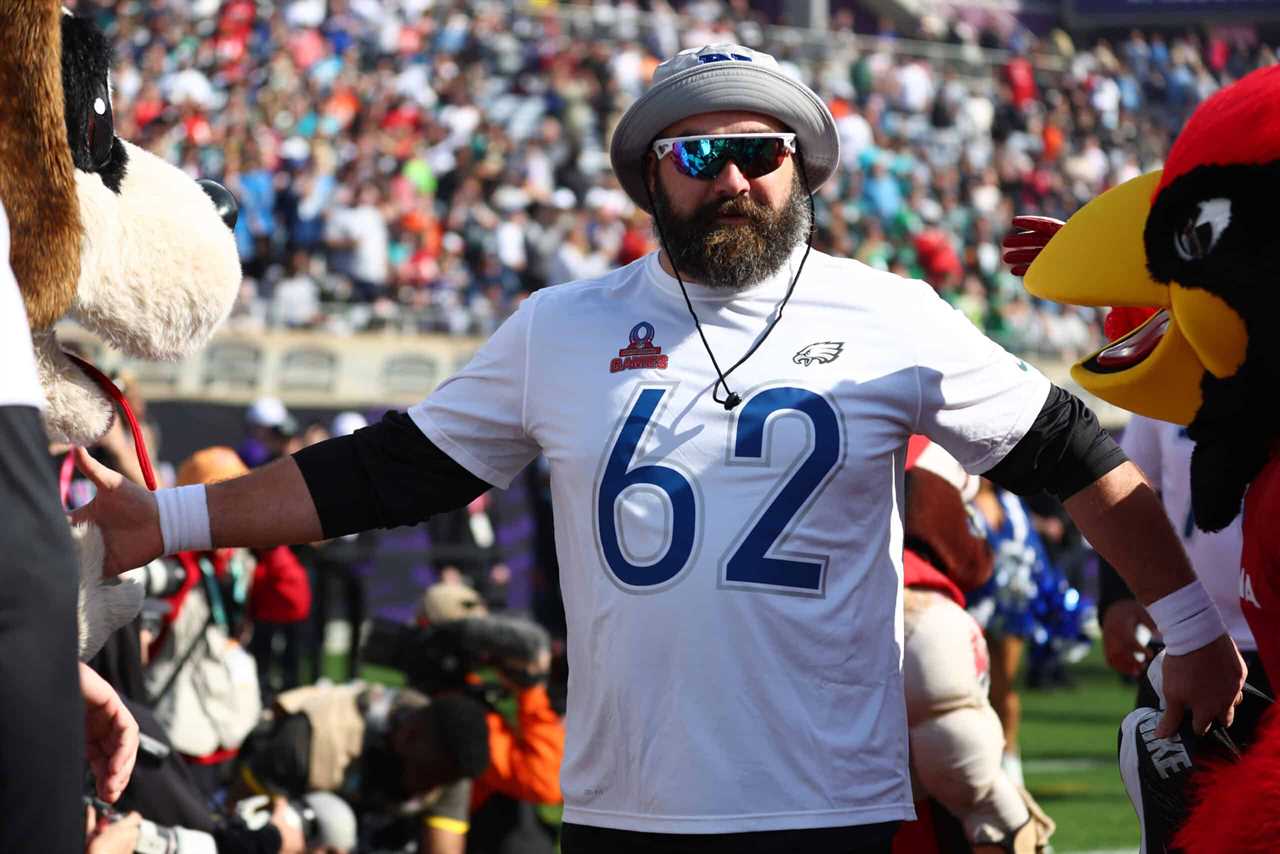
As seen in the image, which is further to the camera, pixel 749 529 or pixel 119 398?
pixel 749 529

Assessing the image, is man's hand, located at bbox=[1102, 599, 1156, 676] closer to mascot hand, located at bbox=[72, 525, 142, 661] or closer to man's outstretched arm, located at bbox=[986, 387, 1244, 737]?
man's outstretched arm, located at bbox=[986, 387, 1244, 737]

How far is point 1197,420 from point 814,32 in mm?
24748

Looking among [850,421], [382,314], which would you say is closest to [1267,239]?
[850,421]

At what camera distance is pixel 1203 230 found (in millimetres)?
2438

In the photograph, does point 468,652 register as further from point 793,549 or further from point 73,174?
point 73,174

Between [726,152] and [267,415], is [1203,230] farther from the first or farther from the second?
[267,415]

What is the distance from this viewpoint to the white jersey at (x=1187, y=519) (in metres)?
3.81

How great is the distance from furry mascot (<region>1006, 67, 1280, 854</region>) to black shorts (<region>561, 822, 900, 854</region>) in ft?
1.54

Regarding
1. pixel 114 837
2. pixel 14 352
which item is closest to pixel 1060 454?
pixel 14 352

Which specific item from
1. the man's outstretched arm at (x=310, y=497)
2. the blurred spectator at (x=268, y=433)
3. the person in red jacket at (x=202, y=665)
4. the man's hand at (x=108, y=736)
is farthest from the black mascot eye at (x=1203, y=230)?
the blurred spectator at (x=268, y=433)

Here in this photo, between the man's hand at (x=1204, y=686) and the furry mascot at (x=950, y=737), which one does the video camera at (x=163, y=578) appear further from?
the man's hand at (x=1204, y=686)

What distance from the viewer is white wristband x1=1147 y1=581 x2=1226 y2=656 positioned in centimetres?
276

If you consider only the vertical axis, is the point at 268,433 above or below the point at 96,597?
above

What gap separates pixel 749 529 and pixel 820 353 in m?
0.32
